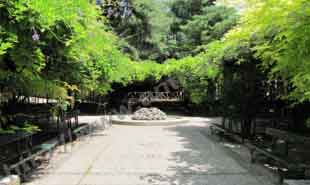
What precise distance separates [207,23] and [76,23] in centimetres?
2175

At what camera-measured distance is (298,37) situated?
12.4 feet

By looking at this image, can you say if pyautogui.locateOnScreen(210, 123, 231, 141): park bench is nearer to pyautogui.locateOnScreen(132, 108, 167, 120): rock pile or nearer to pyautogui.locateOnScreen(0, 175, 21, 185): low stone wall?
pyautogui.locateOnScreen(132, 108, 167, 120): rock pile

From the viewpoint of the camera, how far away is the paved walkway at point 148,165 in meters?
5.60

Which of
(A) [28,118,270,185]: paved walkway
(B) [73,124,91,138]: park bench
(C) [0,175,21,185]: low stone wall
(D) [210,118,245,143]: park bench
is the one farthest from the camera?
(B) [73,124,91,138]: park bench

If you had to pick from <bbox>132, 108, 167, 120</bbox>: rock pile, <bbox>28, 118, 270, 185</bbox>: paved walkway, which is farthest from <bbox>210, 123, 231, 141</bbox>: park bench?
<bbox>132, 108, 167, 120</bbox>: rock pile

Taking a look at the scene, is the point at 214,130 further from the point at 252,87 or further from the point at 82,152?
the point at 82,152

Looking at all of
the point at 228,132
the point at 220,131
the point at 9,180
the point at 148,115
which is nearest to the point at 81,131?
the point at 220,131

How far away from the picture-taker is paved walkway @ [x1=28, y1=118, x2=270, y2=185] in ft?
18.4

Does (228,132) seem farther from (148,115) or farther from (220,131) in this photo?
(148,115)

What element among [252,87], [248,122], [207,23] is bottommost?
[248,122]

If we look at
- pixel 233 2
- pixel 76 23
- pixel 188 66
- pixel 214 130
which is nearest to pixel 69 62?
pixel 76 23

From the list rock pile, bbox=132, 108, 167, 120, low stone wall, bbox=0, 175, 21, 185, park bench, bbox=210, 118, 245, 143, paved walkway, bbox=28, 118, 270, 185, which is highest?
rock pile, bbox=132, 108, 167, 120

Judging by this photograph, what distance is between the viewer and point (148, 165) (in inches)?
266

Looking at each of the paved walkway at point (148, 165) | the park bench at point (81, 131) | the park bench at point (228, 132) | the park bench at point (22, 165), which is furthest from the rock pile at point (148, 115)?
the park bench at point (22, 165)
